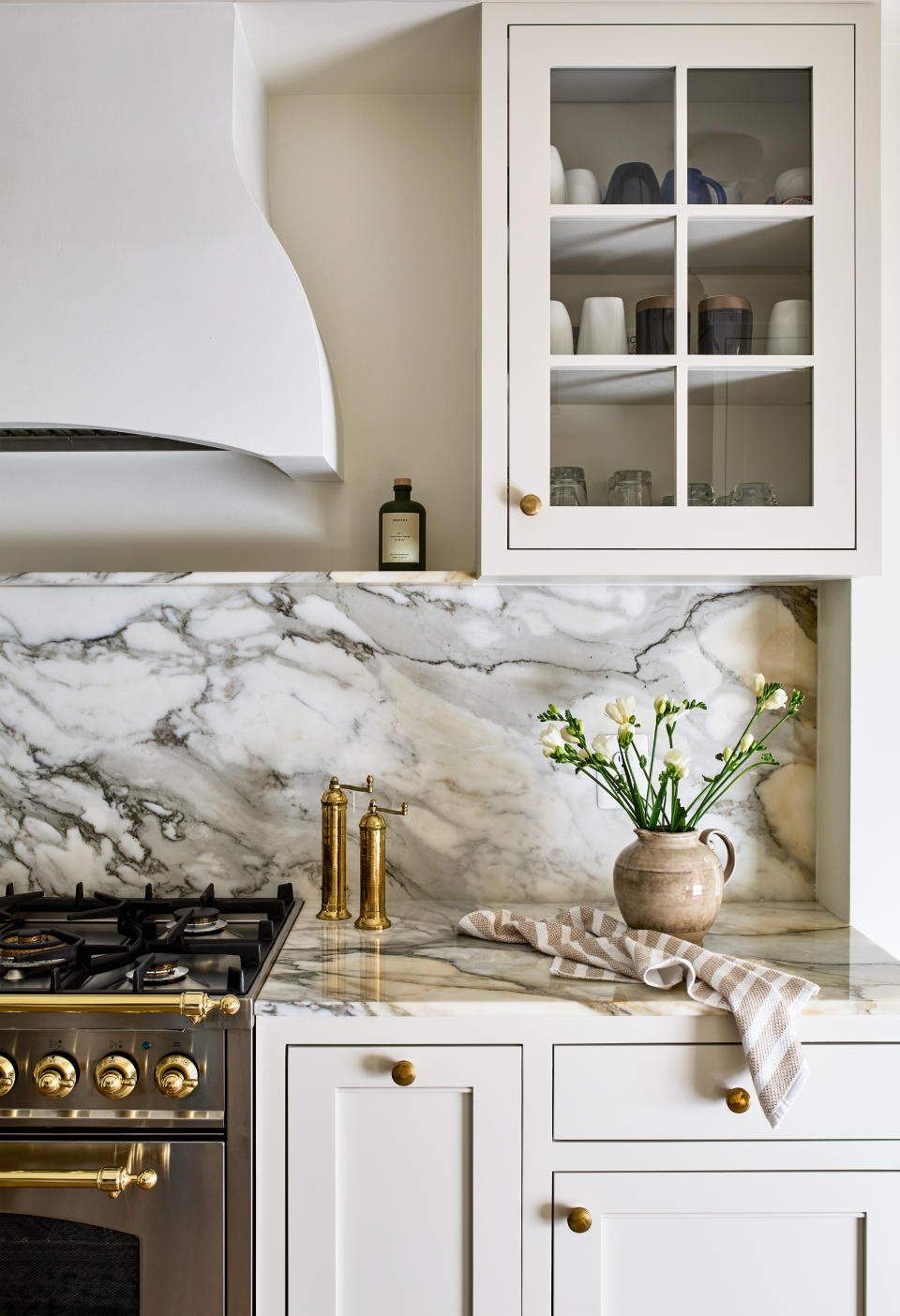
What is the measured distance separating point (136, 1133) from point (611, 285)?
4.84ft

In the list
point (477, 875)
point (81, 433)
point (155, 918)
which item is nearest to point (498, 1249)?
point (477, 875)

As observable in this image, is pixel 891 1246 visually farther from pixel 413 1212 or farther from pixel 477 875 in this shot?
pixel 477 875

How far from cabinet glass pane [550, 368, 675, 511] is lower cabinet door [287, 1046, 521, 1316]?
34.4 inches

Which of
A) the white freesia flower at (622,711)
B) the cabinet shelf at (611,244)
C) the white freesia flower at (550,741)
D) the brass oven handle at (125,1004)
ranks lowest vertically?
the brass oven handle at (125,1004)

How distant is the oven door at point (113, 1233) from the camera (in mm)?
1259

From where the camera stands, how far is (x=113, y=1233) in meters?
1.28

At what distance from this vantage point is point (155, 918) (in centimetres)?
165

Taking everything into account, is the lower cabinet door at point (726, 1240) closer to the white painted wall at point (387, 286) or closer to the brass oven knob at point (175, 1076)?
the brass oven knob at point (175, 1076)

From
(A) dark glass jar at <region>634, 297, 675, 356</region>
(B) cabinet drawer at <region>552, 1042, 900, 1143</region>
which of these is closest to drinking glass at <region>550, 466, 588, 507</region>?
(A) dark glass jar at <region>634, 297, 675, 356</region>

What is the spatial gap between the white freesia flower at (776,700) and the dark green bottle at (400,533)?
0.67 m

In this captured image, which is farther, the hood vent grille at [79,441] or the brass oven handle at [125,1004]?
the hood vent grille at [79,441]

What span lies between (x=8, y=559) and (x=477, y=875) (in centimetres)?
113

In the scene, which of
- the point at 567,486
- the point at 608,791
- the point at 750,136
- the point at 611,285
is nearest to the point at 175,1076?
the point at 608,791

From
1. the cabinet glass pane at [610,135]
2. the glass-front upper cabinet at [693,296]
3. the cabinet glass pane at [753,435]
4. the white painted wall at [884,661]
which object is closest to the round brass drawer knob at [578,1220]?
the white painted wall at [884,661]
